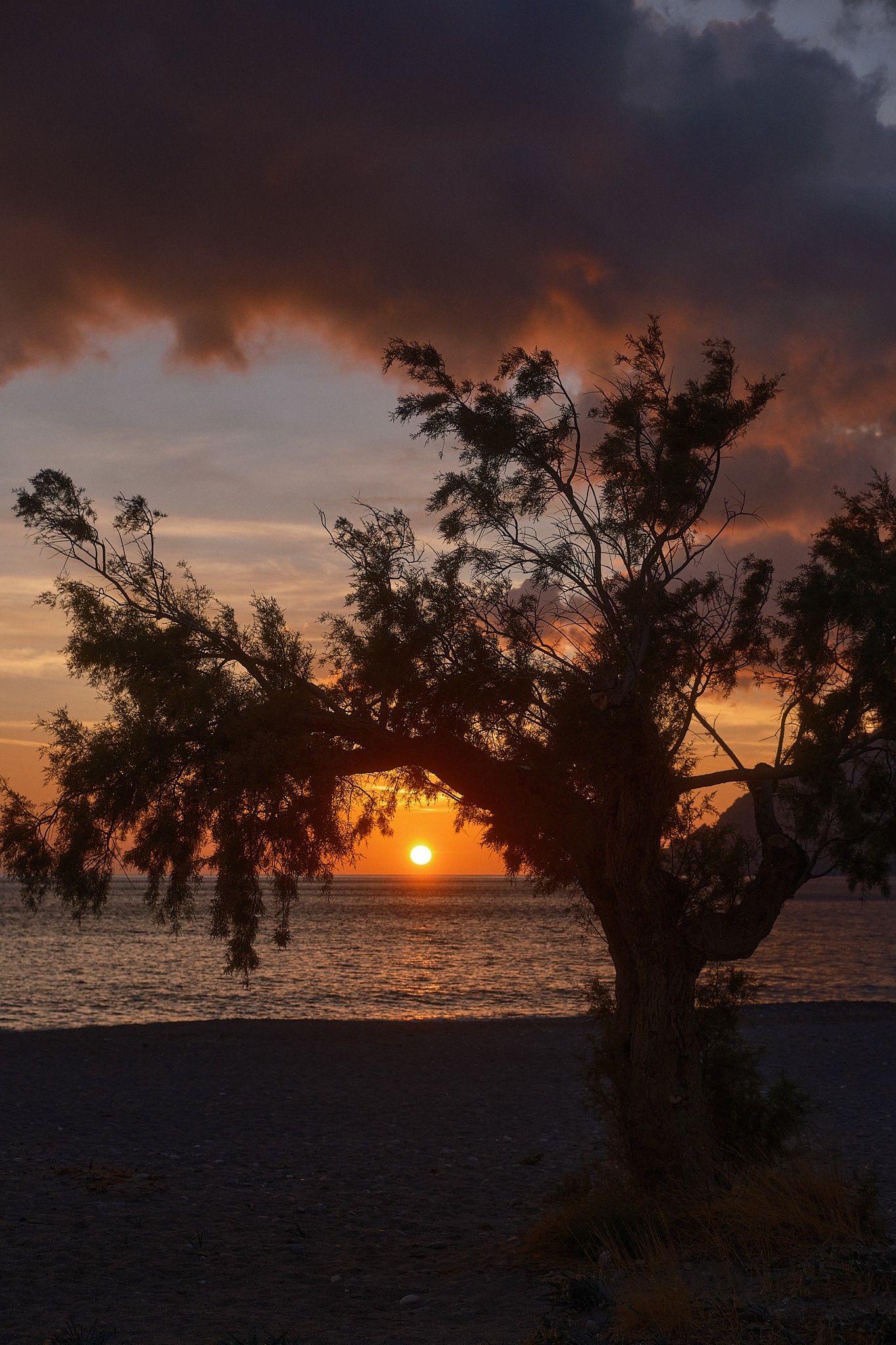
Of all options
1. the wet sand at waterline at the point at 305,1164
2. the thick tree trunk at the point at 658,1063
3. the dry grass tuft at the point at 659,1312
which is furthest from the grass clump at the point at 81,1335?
the thick tree trunk at the point at 658,1063

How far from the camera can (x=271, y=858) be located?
34.4 feet

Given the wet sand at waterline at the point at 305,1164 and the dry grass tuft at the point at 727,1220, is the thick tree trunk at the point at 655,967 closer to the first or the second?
the dry grass tuft at the point at 727,1220

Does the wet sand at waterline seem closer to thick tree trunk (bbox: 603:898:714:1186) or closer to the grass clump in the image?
the grass clump

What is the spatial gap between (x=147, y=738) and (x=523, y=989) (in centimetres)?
3158

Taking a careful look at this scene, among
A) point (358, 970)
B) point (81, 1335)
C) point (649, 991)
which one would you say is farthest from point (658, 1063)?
point (358, 970)

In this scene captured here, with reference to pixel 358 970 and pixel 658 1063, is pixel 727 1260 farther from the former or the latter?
pixel 358 970

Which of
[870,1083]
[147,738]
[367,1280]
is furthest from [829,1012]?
[147,738]

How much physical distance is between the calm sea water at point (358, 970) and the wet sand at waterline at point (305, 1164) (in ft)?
13.7

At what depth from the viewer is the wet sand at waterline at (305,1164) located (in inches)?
336

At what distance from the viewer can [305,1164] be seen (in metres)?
14.8

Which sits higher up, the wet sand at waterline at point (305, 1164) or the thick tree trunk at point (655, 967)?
the thick tree trunk at point (655, 967)

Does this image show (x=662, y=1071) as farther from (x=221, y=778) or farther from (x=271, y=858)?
(x=221, y=778)

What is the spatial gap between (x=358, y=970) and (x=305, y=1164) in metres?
31.0

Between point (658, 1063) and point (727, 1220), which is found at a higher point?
point (658, 1063)
